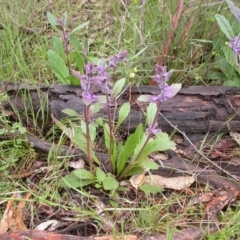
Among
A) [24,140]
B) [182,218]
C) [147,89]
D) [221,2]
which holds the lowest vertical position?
[182,218]

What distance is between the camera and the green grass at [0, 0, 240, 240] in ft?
5.87

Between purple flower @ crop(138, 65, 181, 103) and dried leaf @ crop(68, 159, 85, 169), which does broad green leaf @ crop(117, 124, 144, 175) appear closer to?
dried leaf @ crop(68, 159, 85, 169)

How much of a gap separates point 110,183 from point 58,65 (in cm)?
72

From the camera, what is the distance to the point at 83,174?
1.84 metres

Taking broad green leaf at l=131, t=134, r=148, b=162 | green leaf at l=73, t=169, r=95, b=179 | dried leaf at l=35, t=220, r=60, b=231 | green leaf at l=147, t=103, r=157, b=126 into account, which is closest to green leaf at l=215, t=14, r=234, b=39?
green leaf at l=147, t=103, r=157, b=126

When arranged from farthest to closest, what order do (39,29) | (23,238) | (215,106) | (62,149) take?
(39,29)
(215,106)
(62,149)
(23,238)

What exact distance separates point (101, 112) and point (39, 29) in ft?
3.13

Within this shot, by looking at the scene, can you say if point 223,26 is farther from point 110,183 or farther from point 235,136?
point 110,183

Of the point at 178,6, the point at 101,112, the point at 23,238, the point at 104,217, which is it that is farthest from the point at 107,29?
the point at 23,238

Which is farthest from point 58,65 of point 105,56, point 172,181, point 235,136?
point 235,136

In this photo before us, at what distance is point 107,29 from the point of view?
2.83 metres

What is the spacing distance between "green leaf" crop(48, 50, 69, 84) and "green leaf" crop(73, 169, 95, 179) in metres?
0.58

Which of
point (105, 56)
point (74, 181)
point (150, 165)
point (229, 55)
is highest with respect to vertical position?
point (229, 55)

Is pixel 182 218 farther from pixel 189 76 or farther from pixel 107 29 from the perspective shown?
pixel 107 29
